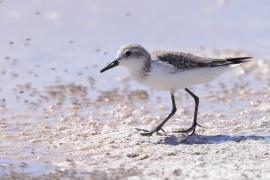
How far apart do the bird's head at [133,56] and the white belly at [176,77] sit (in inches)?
7.0

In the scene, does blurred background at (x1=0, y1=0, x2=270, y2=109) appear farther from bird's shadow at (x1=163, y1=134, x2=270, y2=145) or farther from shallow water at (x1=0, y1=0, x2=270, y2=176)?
bird's shadow at (x1=163, y1=134, x2=270, y2=145)

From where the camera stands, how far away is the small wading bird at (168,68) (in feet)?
30.0

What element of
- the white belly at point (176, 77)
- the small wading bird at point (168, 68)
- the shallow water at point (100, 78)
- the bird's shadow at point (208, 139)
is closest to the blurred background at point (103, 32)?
the shallow water at point (100, 78)

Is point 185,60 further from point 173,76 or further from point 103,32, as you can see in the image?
point 103,32

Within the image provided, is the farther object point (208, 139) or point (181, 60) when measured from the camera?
point (181, 60)

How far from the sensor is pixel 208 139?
29.8 feet

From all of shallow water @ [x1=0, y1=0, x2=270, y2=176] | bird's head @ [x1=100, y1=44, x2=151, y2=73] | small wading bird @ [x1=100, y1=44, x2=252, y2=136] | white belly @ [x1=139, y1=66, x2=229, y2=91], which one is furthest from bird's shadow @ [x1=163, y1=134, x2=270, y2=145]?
bird's head @ [x1=100, y1=44, x2=151, y2=73]

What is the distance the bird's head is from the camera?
919cm

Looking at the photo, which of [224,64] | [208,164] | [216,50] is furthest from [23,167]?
[216,50]

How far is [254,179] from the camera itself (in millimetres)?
7430

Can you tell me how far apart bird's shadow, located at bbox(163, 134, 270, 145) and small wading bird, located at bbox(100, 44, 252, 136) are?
0.17 m

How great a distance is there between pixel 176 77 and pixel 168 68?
14 centimetres

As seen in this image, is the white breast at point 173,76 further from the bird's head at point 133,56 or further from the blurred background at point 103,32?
the blurred background at point 103,32

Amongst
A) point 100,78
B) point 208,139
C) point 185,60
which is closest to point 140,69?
point 185,60
